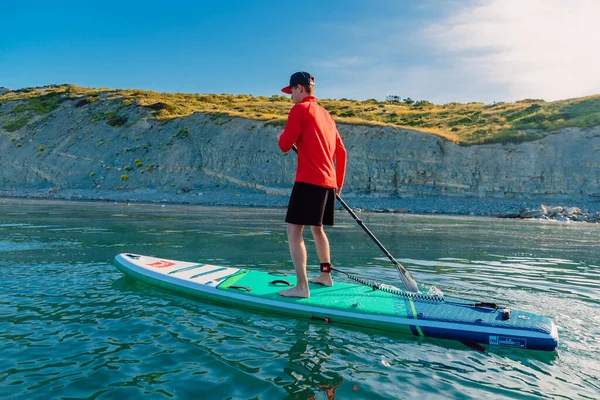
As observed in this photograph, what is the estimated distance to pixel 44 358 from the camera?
3912 mm

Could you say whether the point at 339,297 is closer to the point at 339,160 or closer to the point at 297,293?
the point at 297,293

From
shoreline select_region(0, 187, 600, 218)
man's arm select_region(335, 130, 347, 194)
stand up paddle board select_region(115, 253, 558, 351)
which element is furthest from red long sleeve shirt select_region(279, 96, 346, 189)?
shoreline select_region(0, 187, 600, 218)

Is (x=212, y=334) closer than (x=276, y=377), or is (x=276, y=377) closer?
(x=276, y=377)

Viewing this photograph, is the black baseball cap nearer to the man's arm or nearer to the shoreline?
the man's arm

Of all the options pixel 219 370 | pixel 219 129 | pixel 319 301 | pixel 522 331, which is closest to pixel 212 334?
pixel 219 370

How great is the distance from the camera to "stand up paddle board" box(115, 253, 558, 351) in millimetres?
4695

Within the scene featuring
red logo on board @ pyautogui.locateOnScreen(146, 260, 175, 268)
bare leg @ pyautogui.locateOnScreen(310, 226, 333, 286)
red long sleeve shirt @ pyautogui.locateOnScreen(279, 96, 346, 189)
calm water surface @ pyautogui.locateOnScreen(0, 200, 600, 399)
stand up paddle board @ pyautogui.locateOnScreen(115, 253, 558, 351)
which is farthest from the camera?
red logo on board @ pyautogui.locateOnScreen(146, 260, 175, 268)

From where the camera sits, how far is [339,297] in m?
5.73

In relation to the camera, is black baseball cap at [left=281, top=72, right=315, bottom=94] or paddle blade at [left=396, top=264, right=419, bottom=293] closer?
black baseball cap at [left=281, top=72, right=315, bottom=94]

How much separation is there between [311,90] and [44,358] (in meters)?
4.00

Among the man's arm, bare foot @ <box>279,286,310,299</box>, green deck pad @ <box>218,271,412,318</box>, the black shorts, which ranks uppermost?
the man's arm

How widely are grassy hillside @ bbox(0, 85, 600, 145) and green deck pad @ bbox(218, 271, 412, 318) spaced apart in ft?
116

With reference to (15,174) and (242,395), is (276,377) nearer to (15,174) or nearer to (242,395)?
(242,395)

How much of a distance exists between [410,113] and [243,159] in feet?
72.5
